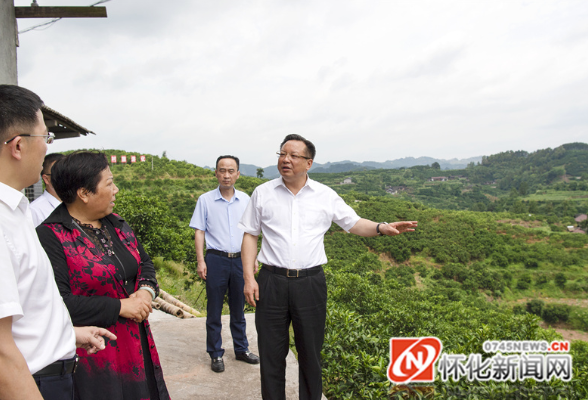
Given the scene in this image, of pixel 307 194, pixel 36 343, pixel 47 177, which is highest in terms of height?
pixel 47 177

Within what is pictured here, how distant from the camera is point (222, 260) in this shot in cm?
313

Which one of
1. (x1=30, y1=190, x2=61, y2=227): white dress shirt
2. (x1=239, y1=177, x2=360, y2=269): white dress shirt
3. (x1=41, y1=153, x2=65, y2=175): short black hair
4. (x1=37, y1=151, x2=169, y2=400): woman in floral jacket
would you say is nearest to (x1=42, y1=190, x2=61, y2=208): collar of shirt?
(x1=30, y1=190, x2=61, y2=227): white dress shirt

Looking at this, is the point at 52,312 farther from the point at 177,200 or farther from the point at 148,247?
the point at 177,200

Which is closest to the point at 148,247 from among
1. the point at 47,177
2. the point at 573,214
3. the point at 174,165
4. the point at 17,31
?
the point at 17,31

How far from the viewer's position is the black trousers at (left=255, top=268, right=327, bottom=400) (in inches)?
89.3

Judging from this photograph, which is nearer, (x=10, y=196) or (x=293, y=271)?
(x=10, y=196)

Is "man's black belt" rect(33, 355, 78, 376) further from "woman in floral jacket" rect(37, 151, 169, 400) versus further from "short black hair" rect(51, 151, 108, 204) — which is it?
"short black hair" rect(51, 151, 108, 204)

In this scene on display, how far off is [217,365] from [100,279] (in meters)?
1.70

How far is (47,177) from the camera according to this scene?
2732mm

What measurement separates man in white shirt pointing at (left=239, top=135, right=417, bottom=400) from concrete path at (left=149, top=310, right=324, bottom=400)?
0.46 m

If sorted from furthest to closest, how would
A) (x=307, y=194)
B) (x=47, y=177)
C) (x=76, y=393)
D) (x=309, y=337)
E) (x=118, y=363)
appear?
(x=47, y=177), (x=307, y=194), (x=309, y=337), (x=118, y=363), (x=76, y=393)

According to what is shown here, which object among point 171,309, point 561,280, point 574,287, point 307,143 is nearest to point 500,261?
point 561,280

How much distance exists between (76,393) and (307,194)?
163 cm

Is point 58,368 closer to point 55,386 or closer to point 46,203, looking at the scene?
point 55,386
